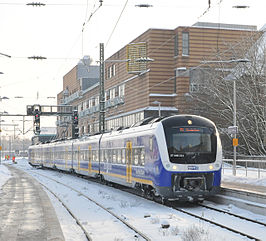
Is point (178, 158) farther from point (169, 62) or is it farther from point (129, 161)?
point (169, 62)

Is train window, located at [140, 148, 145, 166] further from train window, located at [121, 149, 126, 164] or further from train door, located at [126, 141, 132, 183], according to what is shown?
train window, located at [121, 149, 126, 164]

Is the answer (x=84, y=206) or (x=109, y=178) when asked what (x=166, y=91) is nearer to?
(x=109, y=178)

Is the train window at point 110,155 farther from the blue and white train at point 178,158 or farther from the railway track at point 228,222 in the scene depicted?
the railway track at point 228,222

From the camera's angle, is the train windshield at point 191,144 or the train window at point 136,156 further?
the train window at point 136,156

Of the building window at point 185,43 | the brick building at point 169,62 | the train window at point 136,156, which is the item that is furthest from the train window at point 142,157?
the building window at point 185,43

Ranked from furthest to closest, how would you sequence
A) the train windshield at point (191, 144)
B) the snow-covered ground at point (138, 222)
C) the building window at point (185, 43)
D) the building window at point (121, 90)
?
the building window at point (121, 90) → the building window at point (185, 43) → the train windshield at point (191, 144) → the snow-covered ground at point (138, 222)

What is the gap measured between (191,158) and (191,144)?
0.49 metres

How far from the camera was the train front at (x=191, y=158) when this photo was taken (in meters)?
16.1

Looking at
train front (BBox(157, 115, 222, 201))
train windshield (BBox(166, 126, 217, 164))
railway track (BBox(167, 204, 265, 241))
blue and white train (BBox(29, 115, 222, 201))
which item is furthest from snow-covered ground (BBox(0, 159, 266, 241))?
train windshield (BBox(166, 126, 217, 164))

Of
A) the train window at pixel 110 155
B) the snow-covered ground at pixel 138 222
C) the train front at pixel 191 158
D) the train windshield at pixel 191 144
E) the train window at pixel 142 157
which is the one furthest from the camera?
the train window at pixel 110 155

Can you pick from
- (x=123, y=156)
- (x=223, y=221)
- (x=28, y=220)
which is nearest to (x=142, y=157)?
(x=123, y=156)

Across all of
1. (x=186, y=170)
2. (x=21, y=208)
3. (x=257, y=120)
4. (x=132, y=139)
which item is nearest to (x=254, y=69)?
(x=257, y=120)

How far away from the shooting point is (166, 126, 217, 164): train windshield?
1622cm

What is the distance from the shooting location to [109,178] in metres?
24.5
